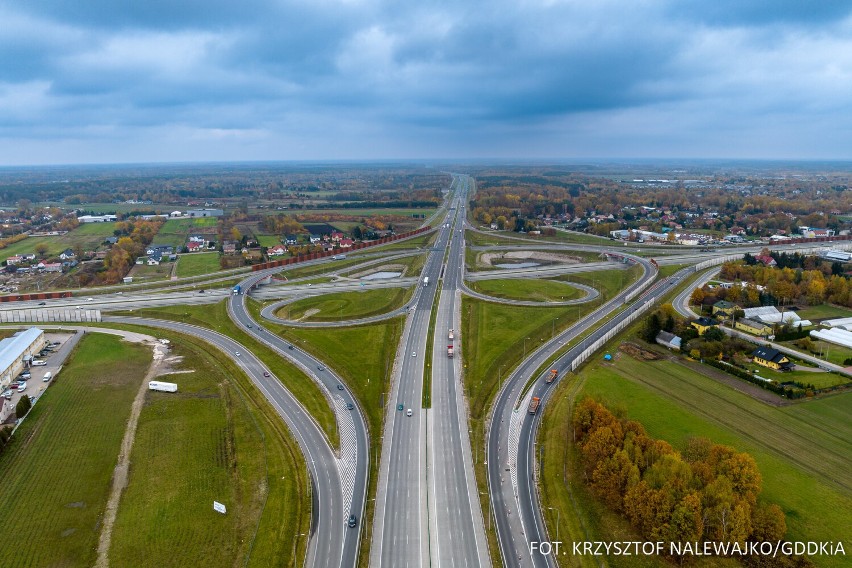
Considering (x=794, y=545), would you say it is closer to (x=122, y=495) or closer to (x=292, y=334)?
(x=122, y=495)

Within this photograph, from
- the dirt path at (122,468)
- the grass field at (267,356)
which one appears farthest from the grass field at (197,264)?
the dirt path at (122,468)

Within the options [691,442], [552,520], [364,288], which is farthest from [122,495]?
[364,288]

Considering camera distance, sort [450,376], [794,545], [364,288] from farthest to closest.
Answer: [364,288] < [450,376] < [794,545]

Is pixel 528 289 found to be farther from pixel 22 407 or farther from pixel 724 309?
pixel 22 407

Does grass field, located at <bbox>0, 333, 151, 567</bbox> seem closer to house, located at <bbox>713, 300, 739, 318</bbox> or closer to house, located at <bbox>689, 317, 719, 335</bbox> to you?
house, located at <bbox>689, 317, 719, 335</bbox>

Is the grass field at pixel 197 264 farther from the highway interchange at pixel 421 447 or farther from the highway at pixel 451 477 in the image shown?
the highway at pixel 451 477
